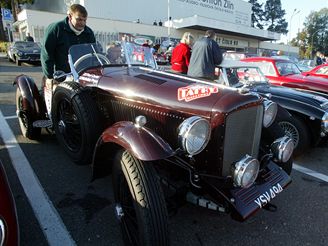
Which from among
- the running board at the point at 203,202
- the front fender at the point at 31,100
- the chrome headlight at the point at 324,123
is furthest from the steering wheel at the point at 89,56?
the chrome headlight at the point at 324,123

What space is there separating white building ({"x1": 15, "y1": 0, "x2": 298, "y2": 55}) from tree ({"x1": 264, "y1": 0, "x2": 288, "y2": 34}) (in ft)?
102

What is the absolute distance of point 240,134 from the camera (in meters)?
2.46

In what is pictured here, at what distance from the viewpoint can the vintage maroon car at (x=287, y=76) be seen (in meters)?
6.61

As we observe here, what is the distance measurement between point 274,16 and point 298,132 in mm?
86905

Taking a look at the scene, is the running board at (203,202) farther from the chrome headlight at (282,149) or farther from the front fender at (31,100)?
the front fender at (31,100)

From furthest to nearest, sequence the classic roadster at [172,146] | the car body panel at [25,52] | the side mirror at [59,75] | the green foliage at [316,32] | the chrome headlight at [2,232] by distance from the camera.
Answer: the green foliage at [316,32] → the car body panel at [25,52] → the side mirror at [59,75] → the classic roadster at [172,146] → the chrome headlight at [2,232]

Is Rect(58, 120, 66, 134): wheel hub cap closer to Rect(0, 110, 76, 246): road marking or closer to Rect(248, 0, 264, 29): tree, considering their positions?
Rect(0, 110, 76, 246): road marking

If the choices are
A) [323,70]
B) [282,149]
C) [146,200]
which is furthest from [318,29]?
[146,200]

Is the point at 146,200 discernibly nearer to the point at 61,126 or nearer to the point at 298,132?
the point at 61,126

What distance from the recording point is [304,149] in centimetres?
431

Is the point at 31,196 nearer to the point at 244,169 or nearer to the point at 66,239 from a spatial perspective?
the point at 66,239

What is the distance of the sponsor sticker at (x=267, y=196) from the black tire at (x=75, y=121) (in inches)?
66.3

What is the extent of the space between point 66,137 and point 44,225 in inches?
49.9

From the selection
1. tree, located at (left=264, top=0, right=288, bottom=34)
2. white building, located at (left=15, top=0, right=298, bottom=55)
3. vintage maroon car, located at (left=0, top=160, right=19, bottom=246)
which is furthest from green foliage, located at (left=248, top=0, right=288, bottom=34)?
vintage maroon car, located at (left=0, top=160, right=19, bottom=246)
